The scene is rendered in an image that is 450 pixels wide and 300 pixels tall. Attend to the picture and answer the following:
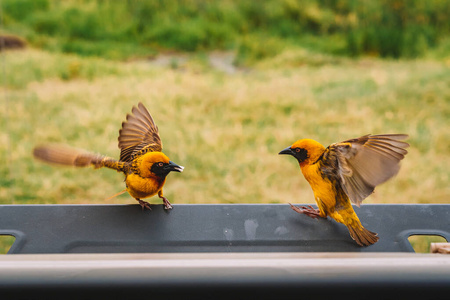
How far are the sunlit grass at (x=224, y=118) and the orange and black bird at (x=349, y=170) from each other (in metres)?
1.04

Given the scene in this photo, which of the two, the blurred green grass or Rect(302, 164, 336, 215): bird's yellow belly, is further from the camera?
the blurred green grass

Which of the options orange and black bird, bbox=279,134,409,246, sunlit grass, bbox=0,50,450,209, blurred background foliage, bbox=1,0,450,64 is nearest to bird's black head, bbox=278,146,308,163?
orange and black bird, bbox=279,134,409,246

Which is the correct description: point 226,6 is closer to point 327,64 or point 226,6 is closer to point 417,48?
point 327,64

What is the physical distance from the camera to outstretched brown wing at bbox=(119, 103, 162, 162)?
3.63 ft

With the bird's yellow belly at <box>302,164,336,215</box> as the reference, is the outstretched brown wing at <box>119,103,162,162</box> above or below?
above

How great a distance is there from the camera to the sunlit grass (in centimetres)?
211

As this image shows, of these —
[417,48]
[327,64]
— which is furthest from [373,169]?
[417,48]

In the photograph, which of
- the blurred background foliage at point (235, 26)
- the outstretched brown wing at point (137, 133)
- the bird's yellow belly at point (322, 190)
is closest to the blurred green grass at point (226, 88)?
the blurred background foliage at point (235, 26)

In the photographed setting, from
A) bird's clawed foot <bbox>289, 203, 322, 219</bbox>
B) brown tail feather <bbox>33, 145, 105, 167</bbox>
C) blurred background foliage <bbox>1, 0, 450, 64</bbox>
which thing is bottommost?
bird's clawed foot <bbox>289, 203, 322, 219</bbox>

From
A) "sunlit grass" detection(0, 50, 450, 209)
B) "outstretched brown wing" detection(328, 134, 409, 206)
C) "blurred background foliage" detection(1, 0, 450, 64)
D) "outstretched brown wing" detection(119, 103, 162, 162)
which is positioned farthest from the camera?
"blurred background foliage" detection(1, 0, 450, 64)

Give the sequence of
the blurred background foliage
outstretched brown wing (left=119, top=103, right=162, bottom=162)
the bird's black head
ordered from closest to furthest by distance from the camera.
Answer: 1. the bird's black head
2. outstretched brown wing (left=119, top=103, right=162, bottom=162)
3. the blurred background foliage

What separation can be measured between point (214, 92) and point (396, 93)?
981mm

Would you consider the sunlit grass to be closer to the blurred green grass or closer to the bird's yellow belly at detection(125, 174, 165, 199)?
the blurred green grass

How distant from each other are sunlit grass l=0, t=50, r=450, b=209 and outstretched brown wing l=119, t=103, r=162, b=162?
937mm
